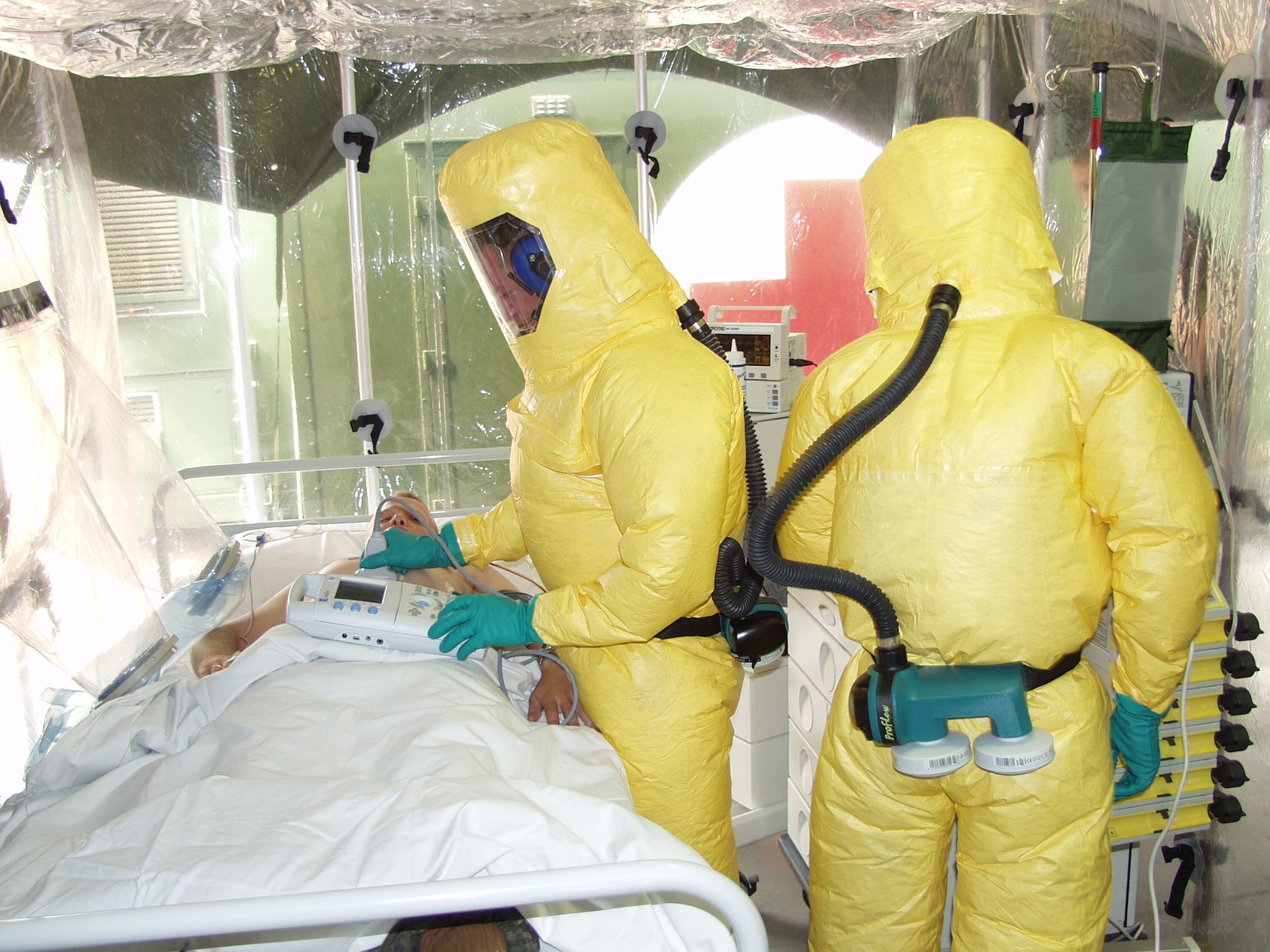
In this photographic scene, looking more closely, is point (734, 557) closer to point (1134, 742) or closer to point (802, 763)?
point (1134, 742)

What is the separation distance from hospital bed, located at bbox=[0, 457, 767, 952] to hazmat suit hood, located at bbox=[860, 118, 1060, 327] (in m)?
0.91

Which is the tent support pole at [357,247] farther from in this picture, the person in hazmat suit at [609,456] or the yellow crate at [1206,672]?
the yellow crate at [1206,672]

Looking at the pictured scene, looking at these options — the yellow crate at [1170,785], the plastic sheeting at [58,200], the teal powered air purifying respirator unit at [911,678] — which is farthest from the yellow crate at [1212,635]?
the plastic sheeting at [58,200]

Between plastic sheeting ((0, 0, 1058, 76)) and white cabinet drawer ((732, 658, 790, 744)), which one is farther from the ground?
plastic sheeting ((0, 0, 1058, 76))

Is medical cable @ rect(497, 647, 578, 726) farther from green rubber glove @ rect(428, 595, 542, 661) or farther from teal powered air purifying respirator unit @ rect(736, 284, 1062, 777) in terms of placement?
teal powered air purifying respirator unit @ rect(736, 284, 1062, 777)

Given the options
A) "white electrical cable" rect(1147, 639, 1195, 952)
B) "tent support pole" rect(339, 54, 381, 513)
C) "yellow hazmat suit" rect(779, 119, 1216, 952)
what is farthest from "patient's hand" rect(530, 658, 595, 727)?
"tent support pole" rect(339, 54, 381, 513)

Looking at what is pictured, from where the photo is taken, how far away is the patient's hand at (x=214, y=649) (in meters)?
1.87

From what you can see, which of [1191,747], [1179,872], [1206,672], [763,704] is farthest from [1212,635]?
[763,704]

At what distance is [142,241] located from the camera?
3301 millimetres

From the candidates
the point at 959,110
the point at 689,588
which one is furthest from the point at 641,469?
the point at 959,110

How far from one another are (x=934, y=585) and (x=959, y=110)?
8.63 ft

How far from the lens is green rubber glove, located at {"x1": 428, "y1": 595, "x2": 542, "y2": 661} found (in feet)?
4.89

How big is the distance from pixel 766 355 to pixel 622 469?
1.63m

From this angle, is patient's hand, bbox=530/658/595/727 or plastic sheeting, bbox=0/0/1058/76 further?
plastic sheeting, bbox=0/0/1058/76
